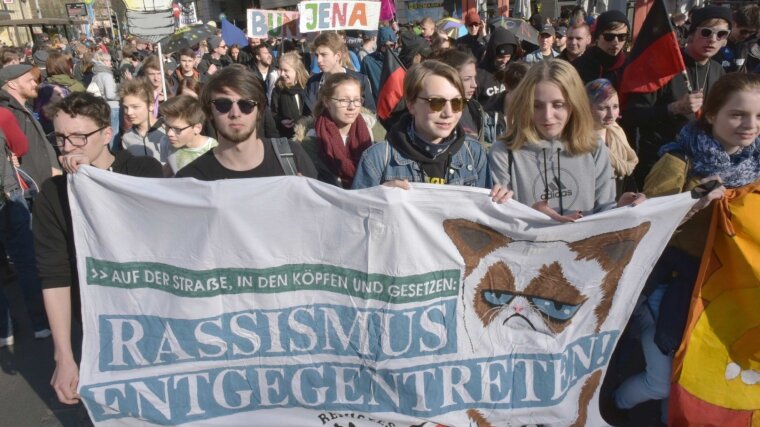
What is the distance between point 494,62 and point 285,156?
137 inches

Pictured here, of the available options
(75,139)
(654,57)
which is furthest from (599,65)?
(75,139)

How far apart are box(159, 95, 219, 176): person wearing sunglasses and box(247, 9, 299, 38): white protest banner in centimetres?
721

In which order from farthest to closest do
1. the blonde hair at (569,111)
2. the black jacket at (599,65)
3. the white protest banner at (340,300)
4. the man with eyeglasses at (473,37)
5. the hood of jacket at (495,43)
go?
the man with eyeglasses at (473,37) < the hood of jacket at (495,43) < the black jacket at (599,65) < the blonde hair at (569,111) < the white protest banner at (340,300)

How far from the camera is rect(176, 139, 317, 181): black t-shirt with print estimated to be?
259cm

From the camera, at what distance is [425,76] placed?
2.56 metres

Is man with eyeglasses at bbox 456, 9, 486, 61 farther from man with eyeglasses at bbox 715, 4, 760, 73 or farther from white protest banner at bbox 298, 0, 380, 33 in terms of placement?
man with eyeglasses at bbox 715, 4, 760, 73

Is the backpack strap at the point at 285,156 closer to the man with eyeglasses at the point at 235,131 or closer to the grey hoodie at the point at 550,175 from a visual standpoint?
the man with eyeglasses at the point at 235,131

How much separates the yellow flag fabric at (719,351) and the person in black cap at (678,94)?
4.69 feet

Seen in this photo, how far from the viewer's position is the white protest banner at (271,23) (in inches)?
409

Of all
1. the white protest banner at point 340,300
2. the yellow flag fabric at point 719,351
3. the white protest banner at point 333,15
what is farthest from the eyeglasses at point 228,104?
the white protest banner at point 333,15

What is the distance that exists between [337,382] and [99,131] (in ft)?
4.99

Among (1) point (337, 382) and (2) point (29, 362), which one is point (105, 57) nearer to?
(2) point (29, 362)

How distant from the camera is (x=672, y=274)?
2783 millimetres

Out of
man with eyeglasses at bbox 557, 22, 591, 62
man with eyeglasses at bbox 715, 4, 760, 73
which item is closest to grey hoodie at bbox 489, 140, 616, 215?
man with eyeglasses at bbox 557, 22, 591, 62
